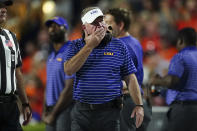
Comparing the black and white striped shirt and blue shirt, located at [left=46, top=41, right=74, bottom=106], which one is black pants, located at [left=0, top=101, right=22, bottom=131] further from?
blue shirt, located at [left=46, top=41, right=74, bottom=106]

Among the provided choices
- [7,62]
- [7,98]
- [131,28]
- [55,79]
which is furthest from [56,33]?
[131,28]

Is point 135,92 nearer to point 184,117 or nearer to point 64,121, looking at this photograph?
point 184,117

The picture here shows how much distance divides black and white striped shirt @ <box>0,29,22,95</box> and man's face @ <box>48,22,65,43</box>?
5.08 ft

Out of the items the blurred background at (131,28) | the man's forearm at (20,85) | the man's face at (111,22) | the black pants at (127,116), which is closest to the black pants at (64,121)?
the black pants at (127,116)

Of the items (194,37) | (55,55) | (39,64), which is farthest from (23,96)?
(39,64)

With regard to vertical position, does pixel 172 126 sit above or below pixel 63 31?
below

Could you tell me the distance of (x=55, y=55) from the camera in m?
6.50

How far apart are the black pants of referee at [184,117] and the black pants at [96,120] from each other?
58.7 inches

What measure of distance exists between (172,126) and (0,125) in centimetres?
224

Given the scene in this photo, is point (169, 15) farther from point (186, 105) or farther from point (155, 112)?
point (186, 105)

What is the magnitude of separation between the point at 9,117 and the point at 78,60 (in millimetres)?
933

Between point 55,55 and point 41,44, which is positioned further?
point 41,44

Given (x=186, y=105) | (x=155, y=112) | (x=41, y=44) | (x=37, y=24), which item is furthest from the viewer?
(x=37, y=24)

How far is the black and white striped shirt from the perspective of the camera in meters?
4.87
